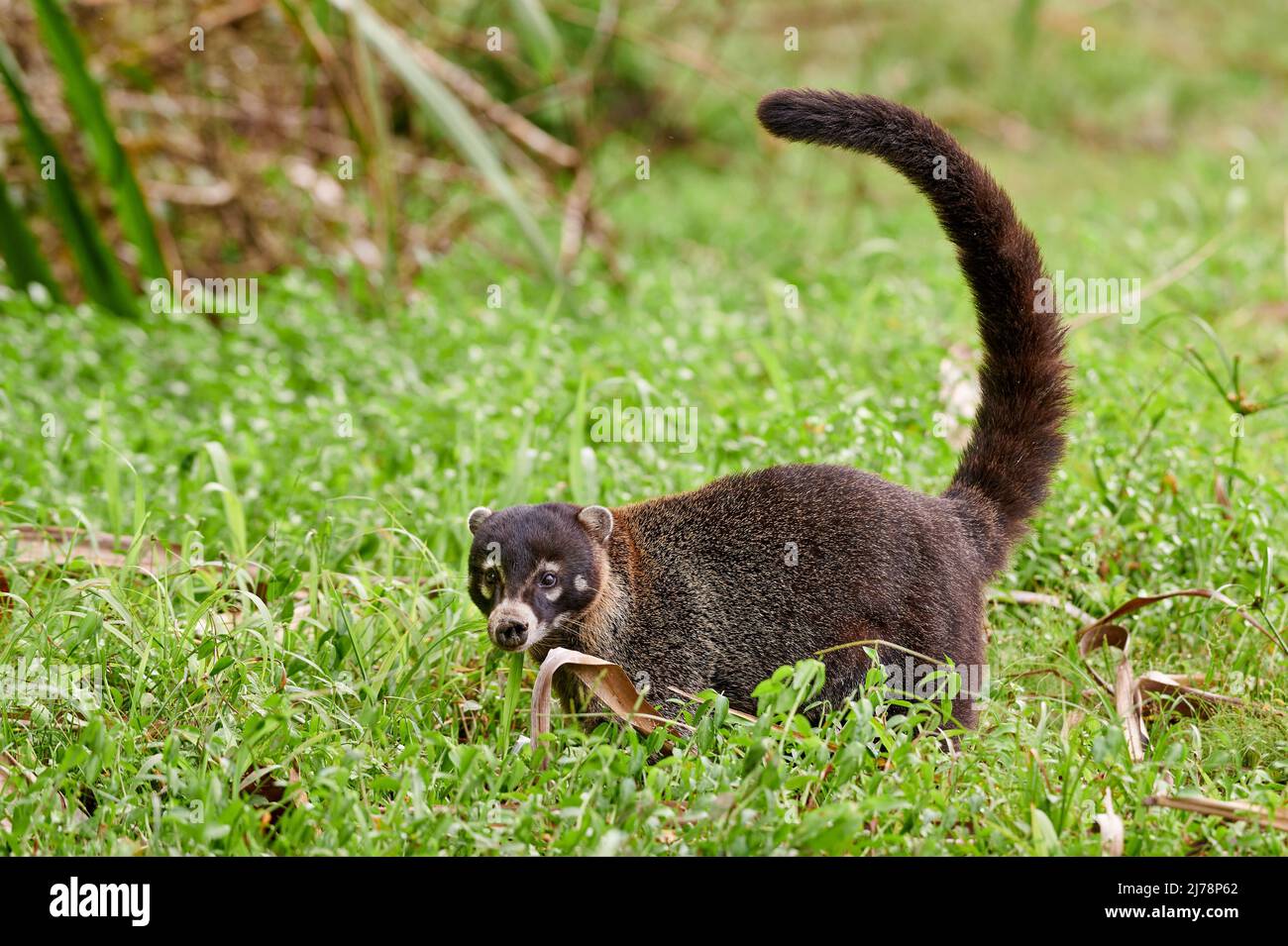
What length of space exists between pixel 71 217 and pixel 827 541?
323 centimetres

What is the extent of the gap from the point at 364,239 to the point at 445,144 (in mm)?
1338

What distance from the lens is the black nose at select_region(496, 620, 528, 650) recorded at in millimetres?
3213

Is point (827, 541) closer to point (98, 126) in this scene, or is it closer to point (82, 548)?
point (82, 548)

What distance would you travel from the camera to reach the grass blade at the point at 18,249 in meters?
4.97

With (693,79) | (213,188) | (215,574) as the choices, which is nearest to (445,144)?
(213,188)

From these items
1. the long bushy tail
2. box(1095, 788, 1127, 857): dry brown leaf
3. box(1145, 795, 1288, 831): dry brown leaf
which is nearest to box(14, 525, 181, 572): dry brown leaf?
the long bushy tail

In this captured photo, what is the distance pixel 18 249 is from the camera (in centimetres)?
509

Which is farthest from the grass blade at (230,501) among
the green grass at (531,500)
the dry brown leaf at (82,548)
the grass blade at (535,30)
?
the grass blade at (535,30)

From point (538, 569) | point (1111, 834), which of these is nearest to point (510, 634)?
point (538, 569)

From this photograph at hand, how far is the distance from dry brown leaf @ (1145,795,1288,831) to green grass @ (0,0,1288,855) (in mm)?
48

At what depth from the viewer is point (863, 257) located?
7645mm

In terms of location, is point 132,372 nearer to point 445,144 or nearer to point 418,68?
point 418,68

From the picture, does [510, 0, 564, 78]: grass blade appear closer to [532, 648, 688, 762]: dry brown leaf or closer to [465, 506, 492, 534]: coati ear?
[465, 506, 492, 534]: coati ear

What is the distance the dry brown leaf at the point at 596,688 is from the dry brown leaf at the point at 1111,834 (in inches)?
36.0
